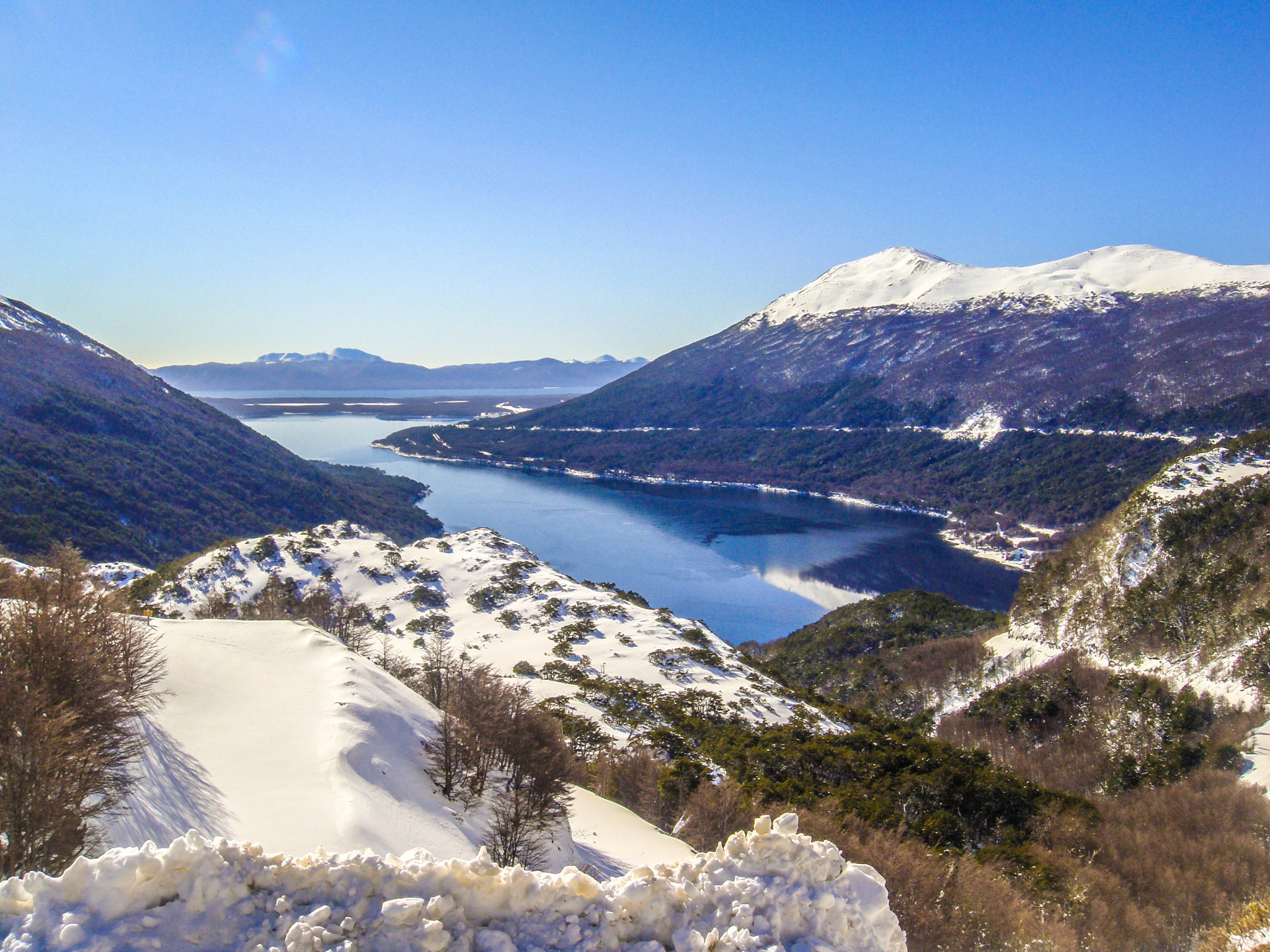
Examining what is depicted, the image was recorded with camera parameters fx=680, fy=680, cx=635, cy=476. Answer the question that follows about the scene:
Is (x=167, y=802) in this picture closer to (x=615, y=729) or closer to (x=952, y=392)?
(x=615, y=729)

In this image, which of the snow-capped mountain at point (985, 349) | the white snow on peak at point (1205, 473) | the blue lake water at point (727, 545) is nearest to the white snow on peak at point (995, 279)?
the snow-capped mountain at point (985, 349)

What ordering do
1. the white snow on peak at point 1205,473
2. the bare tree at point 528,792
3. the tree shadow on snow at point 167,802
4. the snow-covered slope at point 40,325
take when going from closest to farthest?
the tree shadow on snow at point 167,802, the bare tree at point 528,792, the white snow on peak at point 1205,473, the snow-covered slope at point 40,325

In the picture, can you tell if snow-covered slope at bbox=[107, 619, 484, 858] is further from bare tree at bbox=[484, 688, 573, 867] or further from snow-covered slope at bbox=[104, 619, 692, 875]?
bare tree at bbox=[484, 688, 573, 867]

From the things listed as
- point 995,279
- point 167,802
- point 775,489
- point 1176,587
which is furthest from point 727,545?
point 995,279

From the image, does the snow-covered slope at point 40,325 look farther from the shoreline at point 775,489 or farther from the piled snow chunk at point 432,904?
the piled snow chunk at point 432,904

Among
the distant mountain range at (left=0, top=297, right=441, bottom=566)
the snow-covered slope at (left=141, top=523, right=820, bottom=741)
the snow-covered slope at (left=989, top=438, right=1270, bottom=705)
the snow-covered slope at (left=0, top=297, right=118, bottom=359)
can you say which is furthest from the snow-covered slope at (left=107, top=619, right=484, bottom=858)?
the snow-covered slope at (left=0, top=297, right=118, bottom=359)

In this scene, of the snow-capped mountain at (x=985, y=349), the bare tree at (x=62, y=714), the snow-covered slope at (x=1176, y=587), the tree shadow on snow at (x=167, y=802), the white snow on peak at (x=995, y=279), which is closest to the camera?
the bare tree at (x=62, y=714)

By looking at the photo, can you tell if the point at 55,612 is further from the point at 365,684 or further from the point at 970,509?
the point at 970,509

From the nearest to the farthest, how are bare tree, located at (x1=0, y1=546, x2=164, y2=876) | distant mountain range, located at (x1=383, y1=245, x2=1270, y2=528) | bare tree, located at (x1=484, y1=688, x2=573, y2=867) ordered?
bare tree, located at (x1=0, y1=546, x2=164, y2=876), bare tree, located at (x1=484, y1=688, x2=573, y2=867), distant mountain range, located at (x1=383, y1=245, x2=1270, y2=528)
